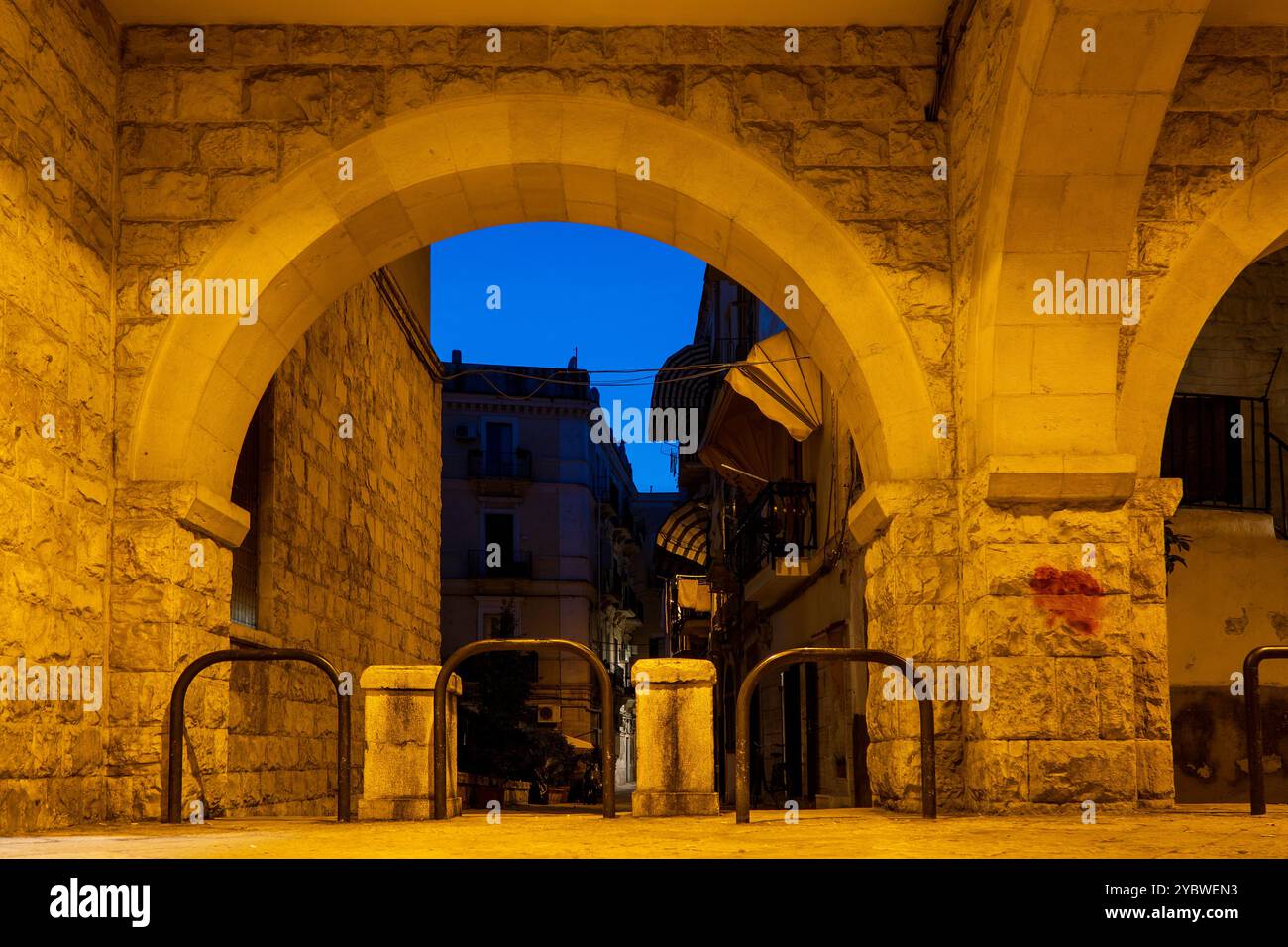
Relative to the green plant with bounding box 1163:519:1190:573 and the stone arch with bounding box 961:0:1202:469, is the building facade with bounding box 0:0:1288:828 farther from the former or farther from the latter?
the green plant with bounding box 1163:519:1190:573

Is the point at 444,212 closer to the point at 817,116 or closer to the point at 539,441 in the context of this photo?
the point at 817,116

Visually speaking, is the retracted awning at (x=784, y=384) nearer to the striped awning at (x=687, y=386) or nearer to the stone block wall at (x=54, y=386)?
the stone block wall at (x=54, y=386)

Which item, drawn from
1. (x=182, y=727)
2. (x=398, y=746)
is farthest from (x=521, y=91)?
(x=182, y=727)

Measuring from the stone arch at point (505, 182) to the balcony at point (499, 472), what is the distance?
104 ft

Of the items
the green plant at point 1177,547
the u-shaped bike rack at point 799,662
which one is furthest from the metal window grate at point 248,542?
the green plant at point 1177,547

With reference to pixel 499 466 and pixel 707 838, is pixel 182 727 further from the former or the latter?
pixel 499 466

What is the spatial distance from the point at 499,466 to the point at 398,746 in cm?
3339

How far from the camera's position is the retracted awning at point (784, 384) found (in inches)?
574

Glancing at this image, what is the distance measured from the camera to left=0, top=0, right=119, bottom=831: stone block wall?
21.2ft

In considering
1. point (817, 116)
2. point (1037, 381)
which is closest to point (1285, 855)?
point (1037, 381)

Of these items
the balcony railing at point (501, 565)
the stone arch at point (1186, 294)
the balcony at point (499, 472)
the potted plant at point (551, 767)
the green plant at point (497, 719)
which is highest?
the balcony at point (499, 472)

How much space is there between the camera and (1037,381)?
23.8ft

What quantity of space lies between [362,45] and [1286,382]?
800 cm

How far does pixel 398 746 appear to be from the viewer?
23.8 feet
